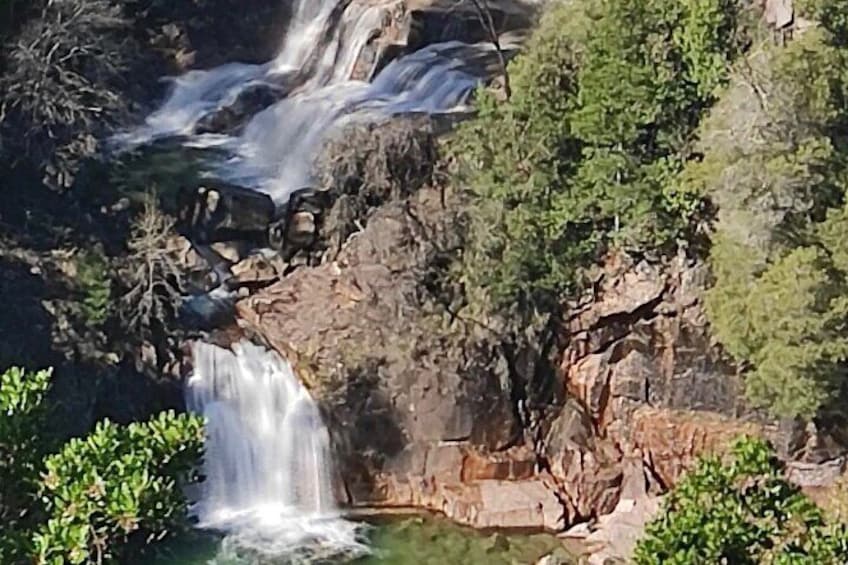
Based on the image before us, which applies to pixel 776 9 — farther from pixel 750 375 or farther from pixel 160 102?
pixel 160 102

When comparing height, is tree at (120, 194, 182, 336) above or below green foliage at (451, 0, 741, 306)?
below

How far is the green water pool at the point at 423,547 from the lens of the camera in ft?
70.2

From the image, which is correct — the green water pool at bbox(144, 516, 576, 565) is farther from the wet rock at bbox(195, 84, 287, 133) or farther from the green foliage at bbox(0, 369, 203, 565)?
the wet rock at bbox(195, 84, 287, 133)

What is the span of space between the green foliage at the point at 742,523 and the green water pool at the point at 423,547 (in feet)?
32.7

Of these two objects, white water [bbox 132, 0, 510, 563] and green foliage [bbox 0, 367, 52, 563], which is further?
white water [bbox 132, 0, 510, 563]

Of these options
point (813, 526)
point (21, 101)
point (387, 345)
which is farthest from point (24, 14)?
point (813, 526)

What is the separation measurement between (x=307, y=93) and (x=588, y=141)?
9.83m

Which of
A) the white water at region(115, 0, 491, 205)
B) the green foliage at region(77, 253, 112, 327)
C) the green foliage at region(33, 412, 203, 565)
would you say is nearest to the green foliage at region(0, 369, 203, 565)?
the green foliage at region(33, 412, 203, 565)

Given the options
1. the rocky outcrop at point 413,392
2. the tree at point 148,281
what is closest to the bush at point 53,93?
the tree at point 148,281

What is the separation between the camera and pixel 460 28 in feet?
103

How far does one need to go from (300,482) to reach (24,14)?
964cm

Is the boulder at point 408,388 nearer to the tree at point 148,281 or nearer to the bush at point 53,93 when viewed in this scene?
the tree at point 148,281

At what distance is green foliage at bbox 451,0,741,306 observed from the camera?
73.0ft

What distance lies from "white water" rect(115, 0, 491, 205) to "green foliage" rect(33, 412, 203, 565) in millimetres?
16283
